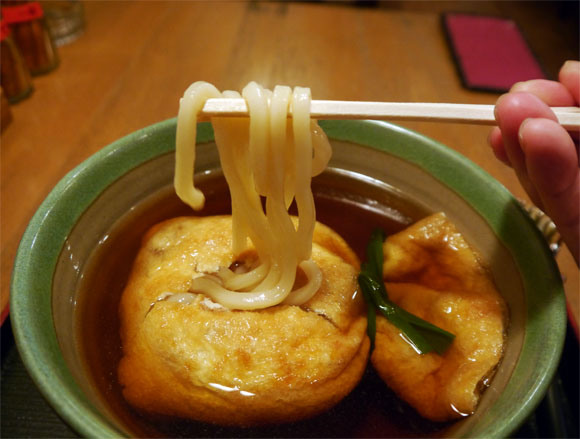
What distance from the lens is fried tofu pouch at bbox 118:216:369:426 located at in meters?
1.13

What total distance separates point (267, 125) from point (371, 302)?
0.65 metres

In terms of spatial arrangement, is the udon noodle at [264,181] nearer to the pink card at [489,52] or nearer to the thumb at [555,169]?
the thumb at [555,169]

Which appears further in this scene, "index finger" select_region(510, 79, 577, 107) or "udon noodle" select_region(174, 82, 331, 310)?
"index finger" select_region(510, 79, 577, 107)

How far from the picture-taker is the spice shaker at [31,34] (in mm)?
2273

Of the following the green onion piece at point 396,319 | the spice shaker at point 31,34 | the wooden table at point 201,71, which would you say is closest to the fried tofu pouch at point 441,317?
the green onion piece at point 396,319

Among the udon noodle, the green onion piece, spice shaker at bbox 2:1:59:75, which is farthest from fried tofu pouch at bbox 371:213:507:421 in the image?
spice shaker at bbox 2:1:59:75

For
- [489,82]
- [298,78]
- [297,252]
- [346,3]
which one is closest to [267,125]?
[297,252]

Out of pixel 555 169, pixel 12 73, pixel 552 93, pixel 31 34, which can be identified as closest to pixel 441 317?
pixel 555 169

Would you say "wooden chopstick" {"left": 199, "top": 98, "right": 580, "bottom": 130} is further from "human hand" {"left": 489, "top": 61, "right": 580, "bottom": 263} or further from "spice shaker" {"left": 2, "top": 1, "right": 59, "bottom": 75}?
"spice shaker" {"left": 2, "top": 1, "right": 59, "bottom": 75}

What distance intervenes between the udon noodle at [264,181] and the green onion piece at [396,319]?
0.18 m

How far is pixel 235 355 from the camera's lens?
1.14 metres

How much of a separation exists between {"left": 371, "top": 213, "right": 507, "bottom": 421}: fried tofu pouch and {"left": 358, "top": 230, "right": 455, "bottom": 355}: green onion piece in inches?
0.7

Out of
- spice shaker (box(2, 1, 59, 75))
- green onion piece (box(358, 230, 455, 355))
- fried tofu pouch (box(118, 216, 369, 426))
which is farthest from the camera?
spice shaker (box(2, 1, 59, 75))

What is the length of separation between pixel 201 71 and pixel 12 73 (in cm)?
95
